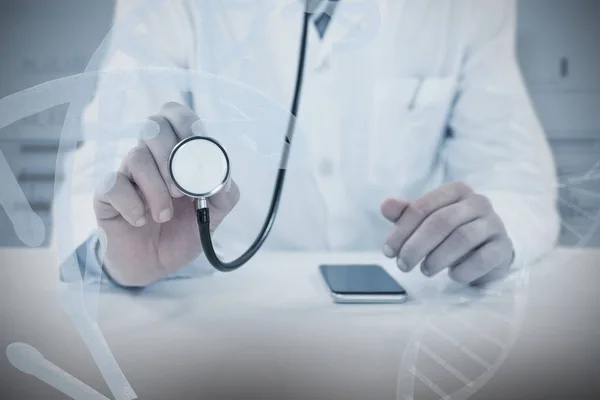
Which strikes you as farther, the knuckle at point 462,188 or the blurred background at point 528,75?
the knuckle at point 462,188

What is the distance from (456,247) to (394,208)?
0.08 meters

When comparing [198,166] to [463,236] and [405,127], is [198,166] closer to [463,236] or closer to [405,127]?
[463,236]

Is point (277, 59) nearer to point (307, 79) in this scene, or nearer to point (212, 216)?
point (307, 79)

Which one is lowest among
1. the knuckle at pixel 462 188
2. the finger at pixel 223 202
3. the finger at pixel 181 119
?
the knuckle at pixel 462 188

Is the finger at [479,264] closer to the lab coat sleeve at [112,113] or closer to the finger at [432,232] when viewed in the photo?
the finger at [432,232]

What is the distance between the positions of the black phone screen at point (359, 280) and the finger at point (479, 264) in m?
0.07

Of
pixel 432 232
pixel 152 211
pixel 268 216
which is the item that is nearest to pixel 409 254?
pixel 432 232

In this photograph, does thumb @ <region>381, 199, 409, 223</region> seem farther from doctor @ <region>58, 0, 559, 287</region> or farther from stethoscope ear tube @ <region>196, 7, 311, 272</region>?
stethoscope ear tube @ <region>196, 7, 311, 272</region>

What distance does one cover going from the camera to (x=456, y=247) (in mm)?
524

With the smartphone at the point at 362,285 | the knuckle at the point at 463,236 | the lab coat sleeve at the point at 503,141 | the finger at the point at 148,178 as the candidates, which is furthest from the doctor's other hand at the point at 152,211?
the lab coat sleeve at the point at 503,141

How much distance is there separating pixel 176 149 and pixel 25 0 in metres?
0.22

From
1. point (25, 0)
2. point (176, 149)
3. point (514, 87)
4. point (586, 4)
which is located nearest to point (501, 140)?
point (514, 87)

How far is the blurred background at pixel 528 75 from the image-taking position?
1.46 feet

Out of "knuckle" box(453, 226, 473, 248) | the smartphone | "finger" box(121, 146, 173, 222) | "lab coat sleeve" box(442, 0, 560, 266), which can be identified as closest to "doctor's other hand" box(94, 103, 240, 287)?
"finger" box(121, 146, 173, 222)
